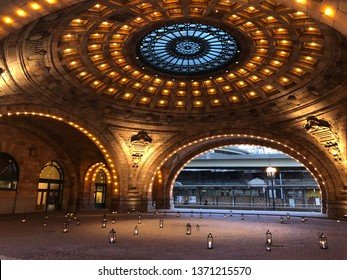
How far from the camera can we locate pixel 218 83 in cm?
2097

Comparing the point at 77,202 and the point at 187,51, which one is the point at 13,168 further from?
the point at 187,51

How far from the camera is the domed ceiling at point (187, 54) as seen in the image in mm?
13102

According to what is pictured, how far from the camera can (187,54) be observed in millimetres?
17750

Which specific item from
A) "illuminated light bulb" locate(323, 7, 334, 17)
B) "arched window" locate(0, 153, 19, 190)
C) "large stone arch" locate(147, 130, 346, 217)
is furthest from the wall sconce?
"illuminated light bulb" locate(323, 7, 334, 17)

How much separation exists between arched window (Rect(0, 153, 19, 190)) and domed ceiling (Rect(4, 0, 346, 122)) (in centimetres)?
865

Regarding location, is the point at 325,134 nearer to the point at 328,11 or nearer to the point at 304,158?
the point at 304,158

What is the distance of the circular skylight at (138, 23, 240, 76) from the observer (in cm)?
1555

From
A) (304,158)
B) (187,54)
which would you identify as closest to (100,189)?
(187,54)

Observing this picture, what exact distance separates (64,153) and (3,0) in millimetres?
20751

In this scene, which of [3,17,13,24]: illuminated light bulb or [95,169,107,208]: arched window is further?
[95,169,107,208]: arched window

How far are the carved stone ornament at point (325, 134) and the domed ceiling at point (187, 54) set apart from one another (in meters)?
1.73

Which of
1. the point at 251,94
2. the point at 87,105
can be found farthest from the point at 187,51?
the point at 87,105

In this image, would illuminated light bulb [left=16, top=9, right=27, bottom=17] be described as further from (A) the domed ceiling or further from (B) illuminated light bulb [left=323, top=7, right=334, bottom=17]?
(B) illuminated light bulb [left=323, top=7, right=334, bottom=17]

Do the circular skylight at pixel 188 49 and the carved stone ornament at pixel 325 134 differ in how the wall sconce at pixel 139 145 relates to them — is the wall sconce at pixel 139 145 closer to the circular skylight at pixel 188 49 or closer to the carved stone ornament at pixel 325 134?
the circular skylight at pixel 188 49
